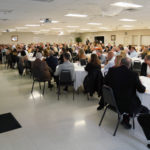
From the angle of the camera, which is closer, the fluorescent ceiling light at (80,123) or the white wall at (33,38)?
the fluorescent ceiling light at (80,123)

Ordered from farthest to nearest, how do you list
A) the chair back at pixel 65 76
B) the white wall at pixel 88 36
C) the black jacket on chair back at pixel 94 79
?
the white wall at pixel 88 36 → the chair back at pixel 65 76 → the black jacket on chair back at pixel 94 79

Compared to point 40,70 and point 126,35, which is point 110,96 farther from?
point 126,35

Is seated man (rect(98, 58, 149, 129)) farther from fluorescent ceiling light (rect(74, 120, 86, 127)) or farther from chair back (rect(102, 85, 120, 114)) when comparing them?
fluorescent ceiling light (rect(74, 120, 86, 127))

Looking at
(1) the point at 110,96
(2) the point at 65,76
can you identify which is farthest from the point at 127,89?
(2) the point at 65,76

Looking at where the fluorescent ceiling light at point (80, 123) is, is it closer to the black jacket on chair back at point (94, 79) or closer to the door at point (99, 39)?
the black jacket on chair back at point (94, 79)

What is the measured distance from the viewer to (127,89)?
2477 mm

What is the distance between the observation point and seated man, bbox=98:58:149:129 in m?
2.44

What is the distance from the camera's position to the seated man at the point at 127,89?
244 cm

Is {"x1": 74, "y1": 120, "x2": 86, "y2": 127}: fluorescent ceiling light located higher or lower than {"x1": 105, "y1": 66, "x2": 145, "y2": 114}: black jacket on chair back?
lower

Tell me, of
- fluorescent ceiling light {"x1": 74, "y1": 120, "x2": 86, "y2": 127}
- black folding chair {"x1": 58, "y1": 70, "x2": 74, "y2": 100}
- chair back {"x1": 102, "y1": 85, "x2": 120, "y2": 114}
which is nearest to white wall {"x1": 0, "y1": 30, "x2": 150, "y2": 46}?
black folding chair {"x1": 58, "y1": 70, "x2": 74, "y2": 100}

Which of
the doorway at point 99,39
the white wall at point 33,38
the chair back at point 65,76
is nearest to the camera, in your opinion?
the chair back at point 65,76

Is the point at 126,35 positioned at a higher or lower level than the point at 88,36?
lower

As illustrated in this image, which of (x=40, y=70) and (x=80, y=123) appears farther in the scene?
(x=40, y=70)

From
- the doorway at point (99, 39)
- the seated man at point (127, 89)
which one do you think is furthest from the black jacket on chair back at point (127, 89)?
the doorway at point (99, 39)
